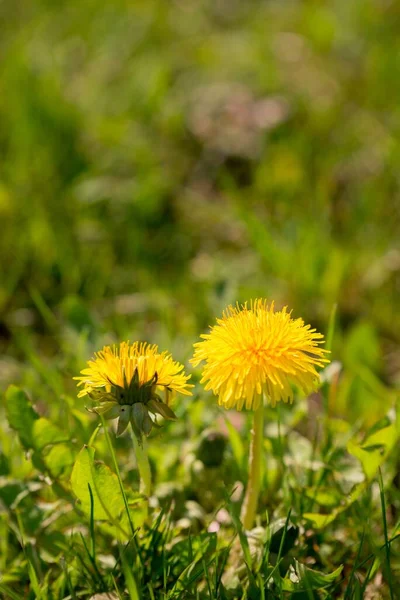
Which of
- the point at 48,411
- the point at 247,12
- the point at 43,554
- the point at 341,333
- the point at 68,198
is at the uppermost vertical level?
the point at 247,12

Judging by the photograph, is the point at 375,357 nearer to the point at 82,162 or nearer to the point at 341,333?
the point at 341,333

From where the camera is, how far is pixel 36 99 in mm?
3613

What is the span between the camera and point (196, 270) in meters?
3.07

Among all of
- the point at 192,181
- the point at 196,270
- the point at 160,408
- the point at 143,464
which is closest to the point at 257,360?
the point at 160,408

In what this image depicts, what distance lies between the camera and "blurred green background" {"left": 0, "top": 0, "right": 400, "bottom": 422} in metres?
2.78

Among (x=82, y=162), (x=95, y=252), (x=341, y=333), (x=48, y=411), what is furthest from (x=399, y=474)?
(x=82, y=162)

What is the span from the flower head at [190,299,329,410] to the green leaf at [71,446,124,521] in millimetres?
306

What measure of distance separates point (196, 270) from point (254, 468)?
1549 millimetres

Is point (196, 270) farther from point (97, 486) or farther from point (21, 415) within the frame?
point (97, 486)

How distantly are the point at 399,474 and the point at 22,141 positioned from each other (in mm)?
2307

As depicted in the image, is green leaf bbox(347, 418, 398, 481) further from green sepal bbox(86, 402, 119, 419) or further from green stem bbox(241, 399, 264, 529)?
green sepal bbox(86, 402, 119, 419)

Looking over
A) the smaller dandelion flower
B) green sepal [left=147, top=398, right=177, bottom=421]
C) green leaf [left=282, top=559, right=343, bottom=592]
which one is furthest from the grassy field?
the smaller dandelion flower

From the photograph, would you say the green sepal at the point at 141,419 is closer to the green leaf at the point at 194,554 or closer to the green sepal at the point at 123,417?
the green sepal at the point at 123,417

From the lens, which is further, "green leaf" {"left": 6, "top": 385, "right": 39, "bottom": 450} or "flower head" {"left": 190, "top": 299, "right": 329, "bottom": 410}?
"green leaf" {"left": 6, "top": 385, "right": 39, "bottom": 450}
